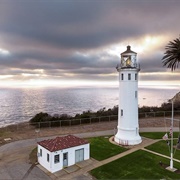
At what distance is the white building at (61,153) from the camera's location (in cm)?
1429

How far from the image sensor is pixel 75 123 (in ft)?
96.1

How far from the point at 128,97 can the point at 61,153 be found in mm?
8516

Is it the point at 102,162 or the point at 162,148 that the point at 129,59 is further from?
the point at 102,162

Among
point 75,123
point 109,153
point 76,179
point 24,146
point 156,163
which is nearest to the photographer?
point 76,179

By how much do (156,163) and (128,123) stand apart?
5.45m

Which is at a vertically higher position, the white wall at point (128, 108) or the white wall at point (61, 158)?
the white wall at point (128, 108)

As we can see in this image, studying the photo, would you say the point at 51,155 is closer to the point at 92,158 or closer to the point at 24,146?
the point at 92,158

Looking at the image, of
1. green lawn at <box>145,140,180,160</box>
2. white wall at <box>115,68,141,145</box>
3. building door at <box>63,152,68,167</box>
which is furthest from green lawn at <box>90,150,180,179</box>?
white wall at <box>115,68,141,145</box>

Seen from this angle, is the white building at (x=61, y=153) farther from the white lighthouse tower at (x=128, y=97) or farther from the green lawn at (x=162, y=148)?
the green lawn at (x=162, y=148)

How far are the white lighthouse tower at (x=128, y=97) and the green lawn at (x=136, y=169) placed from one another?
351 cm

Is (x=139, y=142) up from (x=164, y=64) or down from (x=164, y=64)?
down

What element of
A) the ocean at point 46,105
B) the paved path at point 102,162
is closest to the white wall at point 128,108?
the paved path at point 102,162

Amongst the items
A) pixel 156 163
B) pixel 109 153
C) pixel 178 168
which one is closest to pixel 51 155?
pixel 109 153

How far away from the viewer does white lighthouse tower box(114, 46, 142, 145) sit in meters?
19.6
